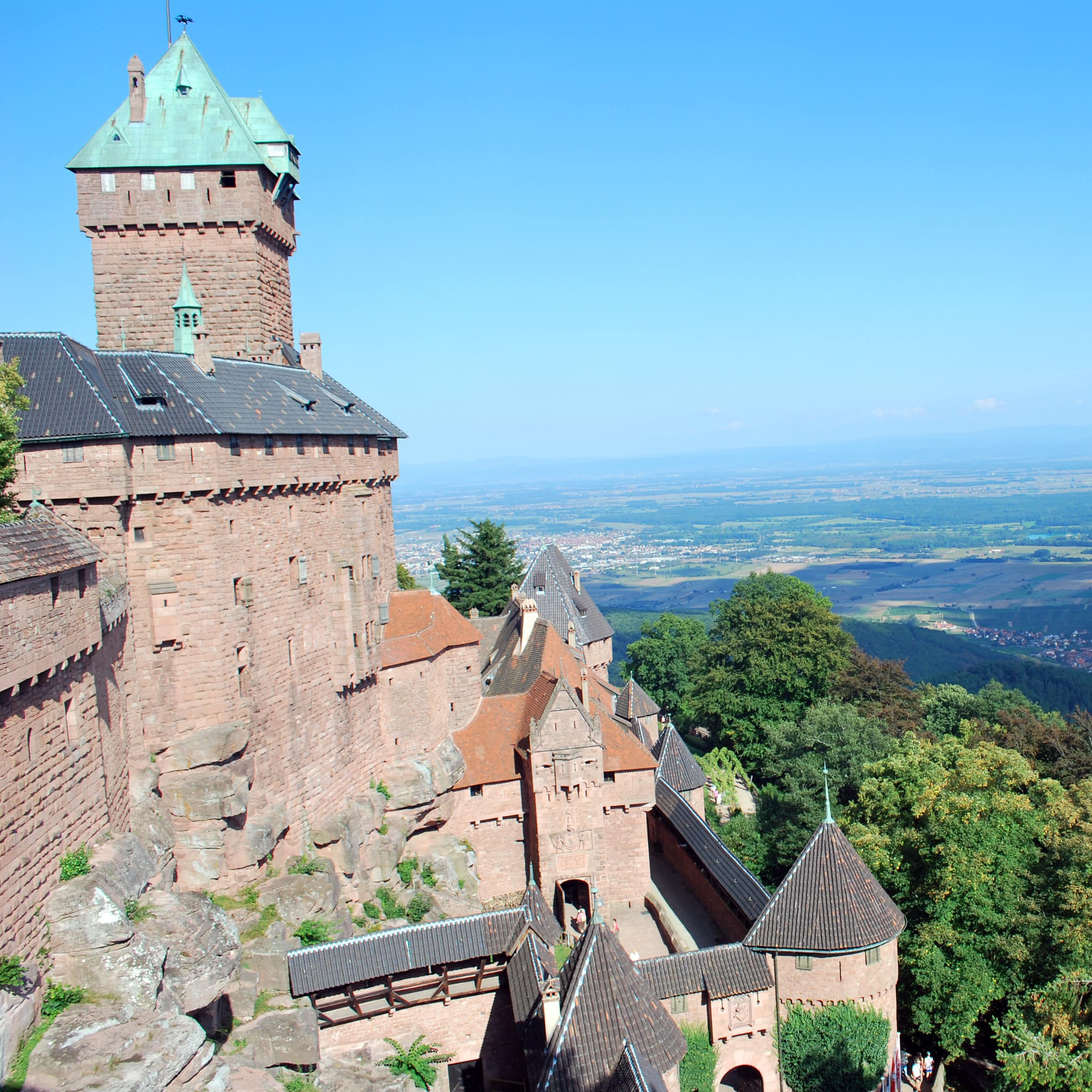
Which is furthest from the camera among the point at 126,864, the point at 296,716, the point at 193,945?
the point at 296,716

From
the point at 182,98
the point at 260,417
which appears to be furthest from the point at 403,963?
the point at 182,98

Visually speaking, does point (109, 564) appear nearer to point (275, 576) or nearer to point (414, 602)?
point (275, 576)

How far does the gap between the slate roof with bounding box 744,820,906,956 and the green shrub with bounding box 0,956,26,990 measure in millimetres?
17303

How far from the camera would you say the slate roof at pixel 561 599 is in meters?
46.1

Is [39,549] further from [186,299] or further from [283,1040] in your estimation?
[283,1040]

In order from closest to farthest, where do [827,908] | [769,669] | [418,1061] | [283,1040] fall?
1. [283,1040]
2. [418,1061]
3. [827,908]
4. [769,669]

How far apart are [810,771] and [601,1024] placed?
748 inches

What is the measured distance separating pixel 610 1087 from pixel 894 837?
15073 mm

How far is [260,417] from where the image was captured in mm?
24984

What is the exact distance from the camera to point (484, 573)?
181 feet

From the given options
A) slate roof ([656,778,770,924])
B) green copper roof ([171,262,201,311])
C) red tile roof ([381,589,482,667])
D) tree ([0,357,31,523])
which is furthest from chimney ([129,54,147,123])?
slate roof ([656,778,770,924])

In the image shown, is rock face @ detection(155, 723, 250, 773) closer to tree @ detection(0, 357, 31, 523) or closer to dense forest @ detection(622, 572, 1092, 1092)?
tree @ detection(0, 357, 31, 523)

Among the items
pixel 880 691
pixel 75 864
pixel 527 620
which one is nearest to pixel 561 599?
pixel 527 620

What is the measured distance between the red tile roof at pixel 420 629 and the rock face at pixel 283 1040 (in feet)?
35.3
